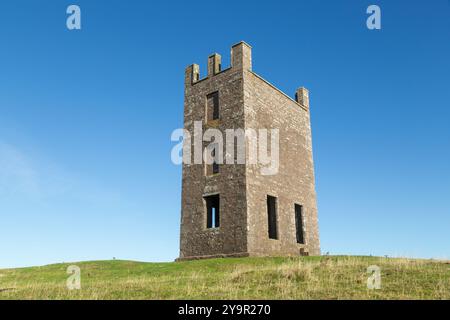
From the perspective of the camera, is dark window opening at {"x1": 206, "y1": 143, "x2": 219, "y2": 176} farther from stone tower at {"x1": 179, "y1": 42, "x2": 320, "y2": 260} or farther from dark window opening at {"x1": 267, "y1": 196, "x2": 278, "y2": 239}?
dark window opening at {"x1": 267, "y1": 196, "x2": 278, "y2": 239}

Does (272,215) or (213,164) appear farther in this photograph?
(272,215)

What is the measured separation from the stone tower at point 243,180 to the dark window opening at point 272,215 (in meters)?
0.06

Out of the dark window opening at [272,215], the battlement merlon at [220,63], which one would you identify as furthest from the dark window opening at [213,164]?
the battlement merlon at [220,63]

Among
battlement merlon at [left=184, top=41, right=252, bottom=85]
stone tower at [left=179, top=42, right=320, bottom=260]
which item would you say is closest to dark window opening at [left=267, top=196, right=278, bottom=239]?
stone tower at [left=179, top=42, right=320, bottom=260]

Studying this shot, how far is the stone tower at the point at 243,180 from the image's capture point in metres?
22.0

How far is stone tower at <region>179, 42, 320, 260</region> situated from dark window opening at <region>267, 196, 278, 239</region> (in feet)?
0.19

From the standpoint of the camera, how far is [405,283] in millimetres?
11234

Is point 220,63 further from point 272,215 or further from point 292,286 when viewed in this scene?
point 292,286

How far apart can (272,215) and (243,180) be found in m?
3.51

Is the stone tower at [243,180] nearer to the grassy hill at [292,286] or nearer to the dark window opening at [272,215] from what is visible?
the dark window opening at [272,215]

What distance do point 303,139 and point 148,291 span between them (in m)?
18.7

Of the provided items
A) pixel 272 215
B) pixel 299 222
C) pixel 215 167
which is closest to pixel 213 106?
pixel 215 167

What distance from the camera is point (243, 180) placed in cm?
2203

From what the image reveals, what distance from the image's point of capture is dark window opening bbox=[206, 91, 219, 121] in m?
25.2
